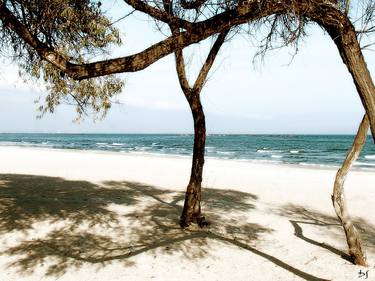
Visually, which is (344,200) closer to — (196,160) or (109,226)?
(196,160)

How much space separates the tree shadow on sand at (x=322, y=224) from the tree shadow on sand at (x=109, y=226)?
0.89m

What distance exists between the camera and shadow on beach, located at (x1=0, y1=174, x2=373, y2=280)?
5.67 metres

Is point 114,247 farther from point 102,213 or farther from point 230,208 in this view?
point 230,208

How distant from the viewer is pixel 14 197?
943 centimetres

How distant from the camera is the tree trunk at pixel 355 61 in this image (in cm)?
395

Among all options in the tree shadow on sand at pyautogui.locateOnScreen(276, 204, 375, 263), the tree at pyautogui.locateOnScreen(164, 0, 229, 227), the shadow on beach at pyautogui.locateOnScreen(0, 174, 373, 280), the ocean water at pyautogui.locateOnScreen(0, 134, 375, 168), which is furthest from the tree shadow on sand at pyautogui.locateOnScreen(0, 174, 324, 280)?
the ocean water at pyautogui.locateOnScreen(0, 134, 375, 168)

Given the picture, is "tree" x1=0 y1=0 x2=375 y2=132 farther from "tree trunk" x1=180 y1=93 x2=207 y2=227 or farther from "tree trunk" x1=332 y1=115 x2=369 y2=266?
"tree trunk" x1=180 y1=93 x2=207 y2=227

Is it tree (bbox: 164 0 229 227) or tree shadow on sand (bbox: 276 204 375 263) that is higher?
tree (bbox: 164 0 229 227)

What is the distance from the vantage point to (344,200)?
5.33m

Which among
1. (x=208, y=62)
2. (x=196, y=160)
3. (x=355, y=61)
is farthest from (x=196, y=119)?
(x=355, y=61)

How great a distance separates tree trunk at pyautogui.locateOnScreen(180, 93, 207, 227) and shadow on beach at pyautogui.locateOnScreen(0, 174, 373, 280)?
1.09 ft


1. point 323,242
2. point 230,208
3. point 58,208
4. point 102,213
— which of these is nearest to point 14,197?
point 58,208

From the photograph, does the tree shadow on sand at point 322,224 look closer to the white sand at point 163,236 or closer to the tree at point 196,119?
the white sand at point 163,236

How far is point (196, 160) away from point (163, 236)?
60.0 inches
